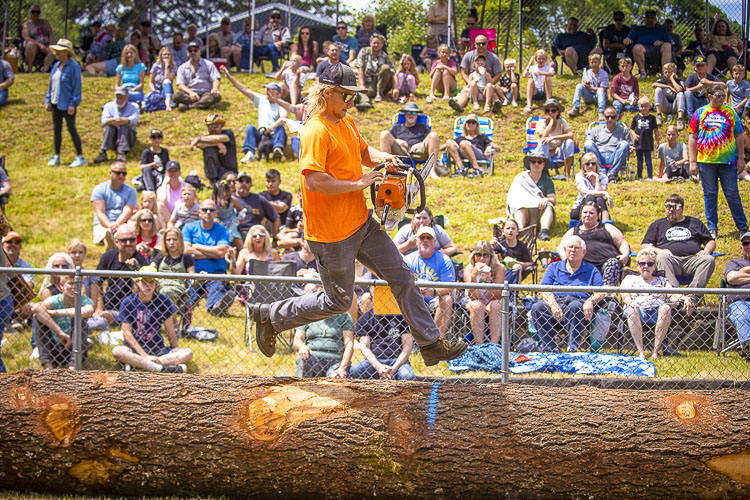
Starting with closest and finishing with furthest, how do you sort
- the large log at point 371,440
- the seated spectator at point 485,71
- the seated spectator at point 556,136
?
1. the large log at point 371,440
2. the seated spectator at point 556,136
3. the seated spectator at point 485,71

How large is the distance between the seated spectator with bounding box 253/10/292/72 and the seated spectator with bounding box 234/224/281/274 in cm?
1067

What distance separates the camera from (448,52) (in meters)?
16.6

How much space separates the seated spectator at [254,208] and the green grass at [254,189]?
1.99 m

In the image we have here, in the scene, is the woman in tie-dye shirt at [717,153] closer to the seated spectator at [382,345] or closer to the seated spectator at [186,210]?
the seated spectator at [382,345]

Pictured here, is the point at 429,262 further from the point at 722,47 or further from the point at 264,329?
the point at 722,47

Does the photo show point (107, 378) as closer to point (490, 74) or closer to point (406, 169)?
point (406, 169)

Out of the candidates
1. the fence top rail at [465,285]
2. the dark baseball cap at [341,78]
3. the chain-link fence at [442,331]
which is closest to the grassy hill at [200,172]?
the chain-link fence at [442,331]

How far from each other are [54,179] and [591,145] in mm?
9163

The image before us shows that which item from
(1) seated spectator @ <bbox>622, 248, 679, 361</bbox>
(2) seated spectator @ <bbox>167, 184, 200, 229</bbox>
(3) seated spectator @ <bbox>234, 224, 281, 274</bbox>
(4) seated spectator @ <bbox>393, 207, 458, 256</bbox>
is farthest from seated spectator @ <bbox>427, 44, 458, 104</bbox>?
(1) seated spectator @ <bbox>622, 248, 679, 361</bbox>

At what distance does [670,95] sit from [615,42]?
2657 mm

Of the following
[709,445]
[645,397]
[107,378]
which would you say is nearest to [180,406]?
[107,378]

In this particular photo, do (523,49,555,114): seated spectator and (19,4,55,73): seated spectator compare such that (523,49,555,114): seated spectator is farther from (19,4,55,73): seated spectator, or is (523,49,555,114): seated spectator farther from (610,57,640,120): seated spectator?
(19,4,55,73): seated spectator

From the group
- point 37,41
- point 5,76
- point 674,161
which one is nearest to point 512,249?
point 674,161

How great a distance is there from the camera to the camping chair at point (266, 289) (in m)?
7.46
